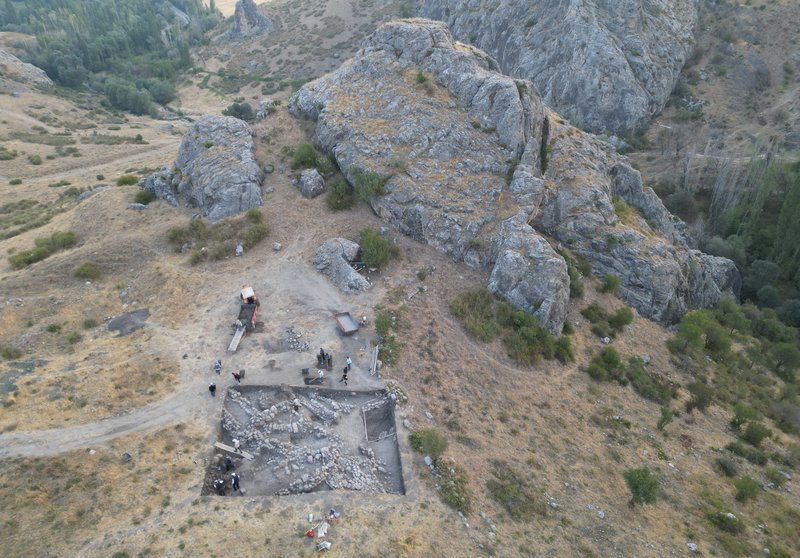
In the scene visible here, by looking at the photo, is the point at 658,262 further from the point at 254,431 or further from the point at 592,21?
the point at 592,21

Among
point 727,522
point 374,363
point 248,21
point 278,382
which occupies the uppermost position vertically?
point 248,21

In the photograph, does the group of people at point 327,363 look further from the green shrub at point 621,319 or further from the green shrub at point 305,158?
the green shrub at point 621,319

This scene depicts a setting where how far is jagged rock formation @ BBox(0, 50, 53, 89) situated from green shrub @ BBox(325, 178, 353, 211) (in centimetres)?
10195

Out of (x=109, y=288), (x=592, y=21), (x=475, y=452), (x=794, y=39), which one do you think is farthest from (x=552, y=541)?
(x=794, y=39)

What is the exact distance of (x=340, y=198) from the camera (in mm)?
49188

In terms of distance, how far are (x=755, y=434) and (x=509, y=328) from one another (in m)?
21.3

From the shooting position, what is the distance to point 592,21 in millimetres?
99688

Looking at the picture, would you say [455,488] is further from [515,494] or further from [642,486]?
[642,486]

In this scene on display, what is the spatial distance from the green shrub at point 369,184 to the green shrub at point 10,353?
32.5 meters

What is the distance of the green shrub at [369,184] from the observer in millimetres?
47281

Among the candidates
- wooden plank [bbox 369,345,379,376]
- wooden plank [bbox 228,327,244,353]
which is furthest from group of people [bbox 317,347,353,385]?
wooden plank [bbox 228,327,244,353]

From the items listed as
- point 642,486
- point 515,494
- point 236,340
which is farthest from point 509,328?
point 236,340

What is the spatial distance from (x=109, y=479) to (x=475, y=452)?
2228cm

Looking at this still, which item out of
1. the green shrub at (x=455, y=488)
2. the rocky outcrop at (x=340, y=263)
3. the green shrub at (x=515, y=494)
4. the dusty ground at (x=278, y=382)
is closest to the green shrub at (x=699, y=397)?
the dusty ground at (x=278, y=382)
